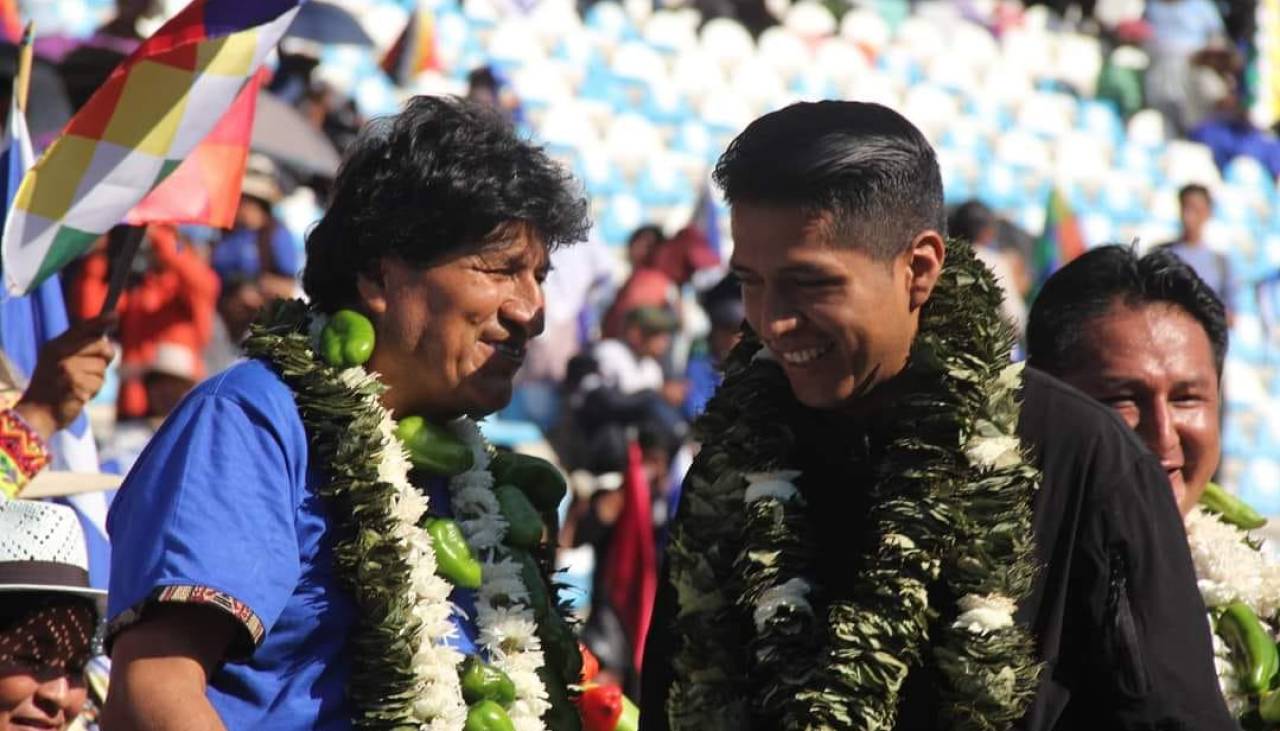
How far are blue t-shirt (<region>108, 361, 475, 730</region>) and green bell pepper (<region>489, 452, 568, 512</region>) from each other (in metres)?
0.49

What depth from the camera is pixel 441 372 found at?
3338 millimetres

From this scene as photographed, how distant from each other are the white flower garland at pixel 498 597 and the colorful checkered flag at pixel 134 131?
5.09 feet

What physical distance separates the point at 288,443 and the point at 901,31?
16.8 m

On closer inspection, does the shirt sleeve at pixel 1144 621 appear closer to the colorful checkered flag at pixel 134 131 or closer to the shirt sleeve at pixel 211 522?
the shirt sleeve at pixel 211 522

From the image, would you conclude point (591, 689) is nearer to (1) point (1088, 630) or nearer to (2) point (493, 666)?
(2) point (493, 666)

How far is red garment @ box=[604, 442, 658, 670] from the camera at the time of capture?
7.97 metres

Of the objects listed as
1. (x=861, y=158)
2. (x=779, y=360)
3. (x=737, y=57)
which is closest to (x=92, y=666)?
(x=779, y=360)

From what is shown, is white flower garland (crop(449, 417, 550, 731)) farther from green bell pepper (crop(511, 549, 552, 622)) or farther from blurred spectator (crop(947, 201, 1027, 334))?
blurred spectator (crop(947, 201, 1027, 334))

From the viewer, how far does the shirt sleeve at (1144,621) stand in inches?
111

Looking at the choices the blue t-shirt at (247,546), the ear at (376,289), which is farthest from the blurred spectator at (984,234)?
the blue t-shirt at (247,546)

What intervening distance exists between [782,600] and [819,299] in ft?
1.50

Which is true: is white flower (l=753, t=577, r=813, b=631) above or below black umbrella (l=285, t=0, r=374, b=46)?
above

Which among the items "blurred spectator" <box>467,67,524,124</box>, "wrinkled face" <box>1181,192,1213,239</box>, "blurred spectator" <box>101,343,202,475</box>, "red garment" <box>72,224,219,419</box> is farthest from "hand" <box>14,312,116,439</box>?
"wrinkled face" <box>1181,192,1213,239</box>

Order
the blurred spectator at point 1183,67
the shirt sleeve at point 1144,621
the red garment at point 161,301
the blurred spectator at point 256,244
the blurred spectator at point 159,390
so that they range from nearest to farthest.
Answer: the shirt sleeve at point 1144,621
the blurred spectator at point 159,390
the red garment at point 161,301
the blurred spectator at point 256,244
the blurred spectator at point 1183,67
